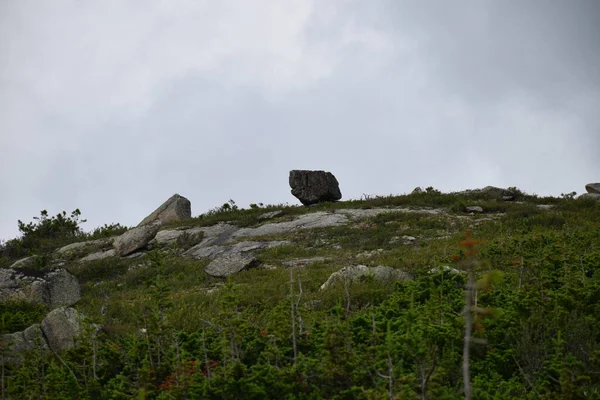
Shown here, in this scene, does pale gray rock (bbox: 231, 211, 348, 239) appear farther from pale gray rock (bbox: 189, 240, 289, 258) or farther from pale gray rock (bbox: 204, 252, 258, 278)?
pale gray rock (bbox: 204, 252, 258, 278)

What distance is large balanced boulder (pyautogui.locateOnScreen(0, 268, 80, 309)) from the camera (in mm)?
15883

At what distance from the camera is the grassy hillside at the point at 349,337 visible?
18.8 feet

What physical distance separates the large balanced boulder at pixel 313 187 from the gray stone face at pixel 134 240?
401 inches

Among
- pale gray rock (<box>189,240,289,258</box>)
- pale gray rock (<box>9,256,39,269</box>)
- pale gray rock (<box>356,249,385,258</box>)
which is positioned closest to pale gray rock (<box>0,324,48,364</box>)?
pale gray rock (<box>356,249,385,258</box>)

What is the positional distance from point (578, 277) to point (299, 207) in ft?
75.9

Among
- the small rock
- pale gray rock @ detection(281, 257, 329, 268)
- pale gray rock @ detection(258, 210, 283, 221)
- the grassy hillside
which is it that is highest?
pale gray rock @ detection(258, 210, 283, 221)

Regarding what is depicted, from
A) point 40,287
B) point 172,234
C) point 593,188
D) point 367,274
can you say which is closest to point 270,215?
point 172,234

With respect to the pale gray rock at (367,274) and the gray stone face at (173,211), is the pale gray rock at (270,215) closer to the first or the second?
the gray stone face at (173,211)

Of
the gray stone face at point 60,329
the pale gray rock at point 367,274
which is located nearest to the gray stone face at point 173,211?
the pale gray rock at point 367,274

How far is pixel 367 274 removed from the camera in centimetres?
1316

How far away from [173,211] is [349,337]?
30.1m

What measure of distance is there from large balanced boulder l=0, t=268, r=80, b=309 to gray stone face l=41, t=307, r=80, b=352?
6.29 meters

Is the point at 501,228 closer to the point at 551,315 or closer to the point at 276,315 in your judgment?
the point at 551,315

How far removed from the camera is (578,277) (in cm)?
921
